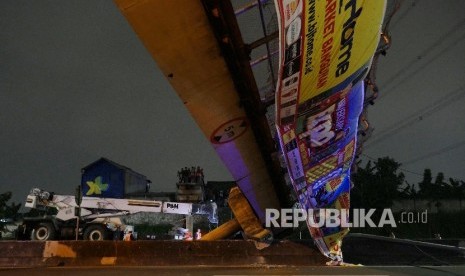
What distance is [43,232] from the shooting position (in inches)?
758

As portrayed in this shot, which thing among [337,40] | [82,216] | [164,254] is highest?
[337,40]

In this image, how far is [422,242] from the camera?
13.7 metres

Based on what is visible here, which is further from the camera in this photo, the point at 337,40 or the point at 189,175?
the point at 189,175

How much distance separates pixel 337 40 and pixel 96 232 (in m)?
15.7

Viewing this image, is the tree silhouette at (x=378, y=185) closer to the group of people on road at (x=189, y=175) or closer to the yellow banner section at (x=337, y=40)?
the group of people on road at (x=189, y=175)

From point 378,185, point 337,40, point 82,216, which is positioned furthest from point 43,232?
point 378,185

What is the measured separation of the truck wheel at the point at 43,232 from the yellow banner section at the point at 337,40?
15.4m

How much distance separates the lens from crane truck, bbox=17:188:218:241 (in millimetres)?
19297

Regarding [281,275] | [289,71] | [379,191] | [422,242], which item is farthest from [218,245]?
[379,191]

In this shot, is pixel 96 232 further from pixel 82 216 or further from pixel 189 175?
pixel 189 175

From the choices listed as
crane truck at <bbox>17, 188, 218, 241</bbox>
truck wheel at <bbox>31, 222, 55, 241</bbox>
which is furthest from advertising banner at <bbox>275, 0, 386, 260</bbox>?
truck wheel at <bbox>31, 222, 55, 241</bbox>

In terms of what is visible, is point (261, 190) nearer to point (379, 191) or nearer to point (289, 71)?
point (289, 71)

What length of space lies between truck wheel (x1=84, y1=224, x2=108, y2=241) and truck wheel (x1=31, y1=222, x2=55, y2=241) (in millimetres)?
1404

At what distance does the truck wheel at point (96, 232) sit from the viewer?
19.3 metres
